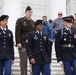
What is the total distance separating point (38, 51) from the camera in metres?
8.92

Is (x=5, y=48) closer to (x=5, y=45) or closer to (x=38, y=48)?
(x=5, y=45)

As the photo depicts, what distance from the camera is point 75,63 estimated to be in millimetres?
9109

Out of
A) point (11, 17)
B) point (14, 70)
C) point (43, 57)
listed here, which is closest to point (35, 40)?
point (43, 57)

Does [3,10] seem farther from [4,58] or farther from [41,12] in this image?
[4,58]

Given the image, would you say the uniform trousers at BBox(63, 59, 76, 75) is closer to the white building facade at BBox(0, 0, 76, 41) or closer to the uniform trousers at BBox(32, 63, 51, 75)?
the uniform trousers at BBox(32, 63, 51, 75)

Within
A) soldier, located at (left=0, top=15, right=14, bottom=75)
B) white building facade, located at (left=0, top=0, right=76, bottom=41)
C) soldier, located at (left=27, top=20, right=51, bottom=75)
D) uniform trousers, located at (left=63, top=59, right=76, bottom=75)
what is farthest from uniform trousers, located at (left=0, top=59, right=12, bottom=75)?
white building facade, located at (left=0, top=0, right=76, bottom=41)

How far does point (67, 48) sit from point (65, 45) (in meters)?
0.09

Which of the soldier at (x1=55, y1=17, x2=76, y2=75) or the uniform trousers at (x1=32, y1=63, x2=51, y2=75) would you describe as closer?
the uniform trousers at (x1=32, y1=63, x2=51, y2=75)

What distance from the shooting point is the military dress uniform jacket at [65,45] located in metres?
9.16

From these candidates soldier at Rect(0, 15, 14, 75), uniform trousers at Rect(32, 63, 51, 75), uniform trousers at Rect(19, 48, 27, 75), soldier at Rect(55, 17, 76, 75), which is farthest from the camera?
uniform trousers at Rect(19, 48, 27, 75)

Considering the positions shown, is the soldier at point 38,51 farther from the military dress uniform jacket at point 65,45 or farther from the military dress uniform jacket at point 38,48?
the military dress uniform jacket at point 65,45

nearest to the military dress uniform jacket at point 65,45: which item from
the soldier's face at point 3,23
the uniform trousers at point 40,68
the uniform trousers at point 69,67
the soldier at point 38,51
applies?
the uniform trousers at point 69,67

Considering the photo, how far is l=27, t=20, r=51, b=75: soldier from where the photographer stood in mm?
8867

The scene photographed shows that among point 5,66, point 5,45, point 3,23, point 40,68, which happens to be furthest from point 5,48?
point 40,68
